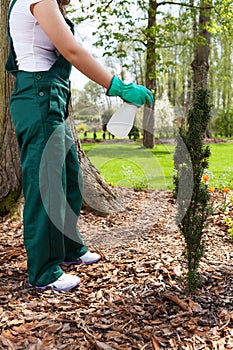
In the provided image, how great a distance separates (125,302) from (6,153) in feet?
6.38

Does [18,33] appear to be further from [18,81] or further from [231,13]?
[231,13]

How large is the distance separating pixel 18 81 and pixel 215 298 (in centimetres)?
168

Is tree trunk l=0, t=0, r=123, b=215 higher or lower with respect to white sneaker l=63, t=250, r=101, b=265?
higher

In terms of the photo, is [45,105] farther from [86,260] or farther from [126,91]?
[86,260]

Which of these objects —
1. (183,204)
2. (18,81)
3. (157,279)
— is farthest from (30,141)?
(157,279)

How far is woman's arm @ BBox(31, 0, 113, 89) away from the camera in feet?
6.93

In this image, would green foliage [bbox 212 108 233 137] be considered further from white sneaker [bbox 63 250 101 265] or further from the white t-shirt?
the white t-shirt

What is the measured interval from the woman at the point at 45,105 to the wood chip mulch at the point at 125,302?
0.19 metres

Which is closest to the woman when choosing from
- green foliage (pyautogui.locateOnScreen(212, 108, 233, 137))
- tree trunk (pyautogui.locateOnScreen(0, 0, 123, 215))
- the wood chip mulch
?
the wood chip mulch


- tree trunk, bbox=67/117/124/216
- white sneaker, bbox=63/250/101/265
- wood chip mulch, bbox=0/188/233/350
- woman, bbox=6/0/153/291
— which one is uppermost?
woman, bbox=6/0/153/291

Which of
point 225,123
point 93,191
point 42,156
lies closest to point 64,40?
point 42,156

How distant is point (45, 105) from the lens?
2.30 m

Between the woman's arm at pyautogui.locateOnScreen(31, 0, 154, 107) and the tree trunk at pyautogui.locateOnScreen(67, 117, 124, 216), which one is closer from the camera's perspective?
the woman's arm at pyautogui.locateOnScreen(31, 0, 154, 107)

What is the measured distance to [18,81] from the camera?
2.36m
